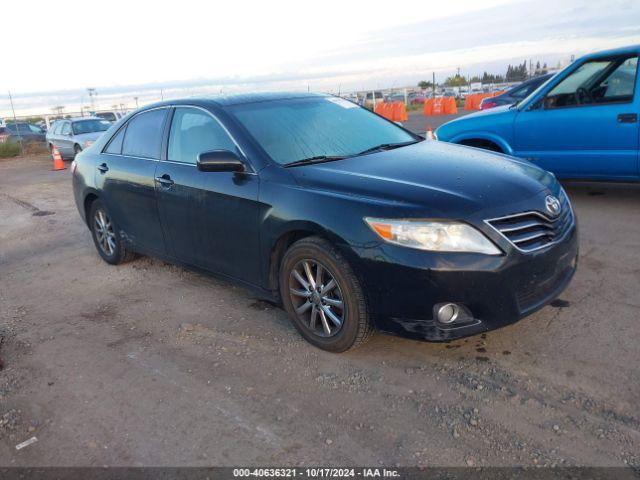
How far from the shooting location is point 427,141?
473cm

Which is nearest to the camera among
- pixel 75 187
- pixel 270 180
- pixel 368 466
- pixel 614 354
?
pixel 368 466

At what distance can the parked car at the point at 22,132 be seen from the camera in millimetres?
25016

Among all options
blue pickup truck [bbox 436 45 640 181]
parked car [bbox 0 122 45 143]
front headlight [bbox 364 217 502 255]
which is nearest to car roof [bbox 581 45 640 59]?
blue pickup truck [bbox 436 45 640 181]

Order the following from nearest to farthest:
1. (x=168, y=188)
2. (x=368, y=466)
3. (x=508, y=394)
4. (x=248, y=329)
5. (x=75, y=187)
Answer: (x=368, y=466) → (x=508, y=394) → (x=248, y=329) → (x=168, y=188) → (x=75, y=187)

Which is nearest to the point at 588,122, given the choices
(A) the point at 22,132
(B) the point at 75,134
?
(B) the point at 75,134

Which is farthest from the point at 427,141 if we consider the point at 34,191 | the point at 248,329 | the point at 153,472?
the point at 34,191

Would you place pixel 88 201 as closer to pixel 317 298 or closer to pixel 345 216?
pixel 317 298

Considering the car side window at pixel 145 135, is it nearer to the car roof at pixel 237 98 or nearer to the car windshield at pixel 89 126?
the car roof at pixel 237 98

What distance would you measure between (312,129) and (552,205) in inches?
71.6

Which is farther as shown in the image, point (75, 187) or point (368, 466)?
point (75, 187)

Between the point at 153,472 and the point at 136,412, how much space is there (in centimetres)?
57

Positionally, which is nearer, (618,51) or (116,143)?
(116,143)

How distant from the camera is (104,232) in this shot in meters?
5.79

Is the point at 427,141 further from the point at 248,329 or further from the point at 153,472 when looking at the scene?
the point at 153,472
